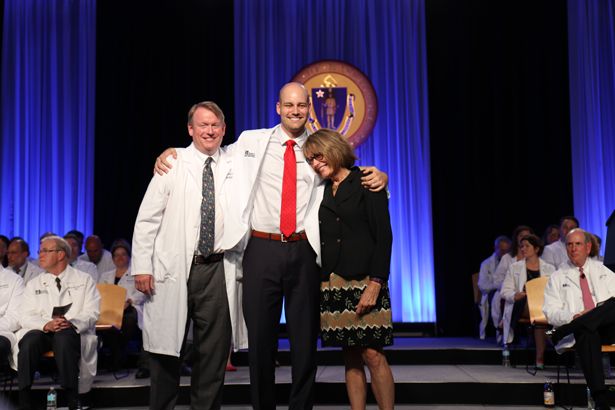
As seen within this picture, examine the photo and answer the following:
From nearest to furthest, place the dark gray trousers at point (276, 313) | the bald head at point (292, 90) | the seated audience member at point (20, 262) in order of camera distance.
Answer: the dark gray trousers at point (276, 313)
the bald head at point (292, 90)
the seated audience member at point (20, 262)

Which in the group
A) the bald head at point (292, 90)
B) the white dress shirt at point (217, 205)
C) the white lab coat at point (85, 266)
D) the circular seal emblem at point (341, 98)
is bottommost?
the white lab coat at point (85, 266)

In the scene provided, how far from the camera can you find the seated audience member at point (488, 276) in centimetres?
736

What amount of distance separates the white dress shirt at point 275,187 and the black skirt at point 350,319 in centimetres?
34

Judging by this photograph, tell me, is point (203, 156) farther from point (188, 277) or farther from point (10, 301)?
point (10, 301)

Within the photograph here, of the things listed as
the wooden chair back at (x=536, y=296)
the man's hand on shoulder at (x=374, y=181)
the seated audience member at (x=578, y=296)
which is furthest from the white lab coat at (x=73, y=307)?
the wooden chair back at (x=536, y=296)

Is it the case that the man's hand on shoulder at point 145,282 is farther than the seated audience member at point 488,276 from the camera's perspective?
No

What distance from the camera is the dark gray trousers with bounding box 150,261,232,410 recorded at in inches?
131

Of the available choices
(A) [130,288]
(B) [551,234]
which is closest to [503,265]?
(B) [551,234]

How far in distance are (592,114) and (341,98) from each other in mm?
2900

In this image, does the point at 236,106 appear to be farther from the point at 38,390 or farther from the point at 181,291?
the point at 181,291

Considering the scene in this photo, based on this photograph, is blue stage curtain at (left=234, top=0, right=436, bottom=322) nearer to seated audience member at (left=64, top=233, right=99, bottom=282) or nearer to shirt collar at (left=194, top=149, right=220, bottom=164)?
seated audience member at (left=64, top=233, right=99, bottom=282)

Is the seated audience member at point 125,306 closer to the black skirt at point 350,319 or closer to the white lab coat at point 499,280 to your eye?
the black skirt at point 350,319

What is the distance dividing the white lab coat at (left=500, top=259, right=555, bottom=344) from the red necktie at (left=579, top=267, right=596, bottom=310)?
1099 mm

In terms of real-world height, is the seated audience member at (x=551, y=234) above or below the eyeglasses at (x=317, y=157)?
below
